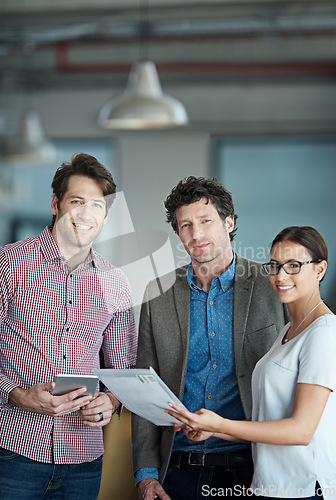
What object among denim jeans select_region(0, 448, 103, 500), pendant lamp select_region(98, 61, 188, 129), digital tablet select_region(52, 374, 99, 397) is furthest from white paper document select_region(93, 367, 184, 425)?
pendant lamp select_region(98, 61, 188, 129)

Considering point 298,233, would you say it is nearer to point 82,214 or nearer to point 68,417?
point 82,214

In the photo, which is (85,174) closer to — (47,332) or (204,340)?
(47,332)

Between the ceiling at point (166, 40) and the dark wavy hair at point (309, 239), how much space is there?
4.08 meters

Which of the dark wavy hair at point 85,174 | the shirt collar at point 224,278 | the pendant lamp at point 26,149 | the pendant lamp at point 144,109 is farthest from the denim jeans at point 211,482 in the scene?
the pendant lamp at point 26,149

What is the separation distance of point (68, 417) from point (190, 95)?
570 centimetres

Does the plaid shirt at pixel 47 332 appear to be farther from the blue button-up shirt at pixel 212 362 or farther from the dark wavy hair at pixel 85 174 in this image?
the blue button-up shirt at pixel 212 362

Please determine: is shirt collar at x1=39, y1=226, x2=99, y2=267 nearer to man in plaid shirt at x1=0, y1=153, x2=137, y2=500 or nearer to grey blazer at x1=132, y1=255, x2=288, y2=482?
man in plaid shirt at x1=0, y1=153, x2=137, y2=500

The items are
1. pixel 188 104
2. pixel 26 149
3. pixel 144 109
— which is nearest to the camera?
pixel 144 109

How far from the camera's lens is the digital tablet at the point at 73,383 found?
170 cm

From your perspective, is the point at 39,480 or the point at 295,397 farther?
the point at 39,480

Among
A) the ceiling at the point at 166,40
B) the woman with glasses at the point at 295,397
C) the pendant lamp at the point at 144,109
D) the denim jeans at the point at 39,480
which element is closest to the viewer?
the woman with glasses at the point at 295,397

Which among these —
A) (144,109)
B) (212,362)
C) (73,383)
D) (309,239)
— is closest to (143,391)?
(73,383)

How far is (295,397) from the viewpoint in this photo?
157 cm

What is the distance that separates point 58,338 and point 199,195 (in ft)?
1.97
